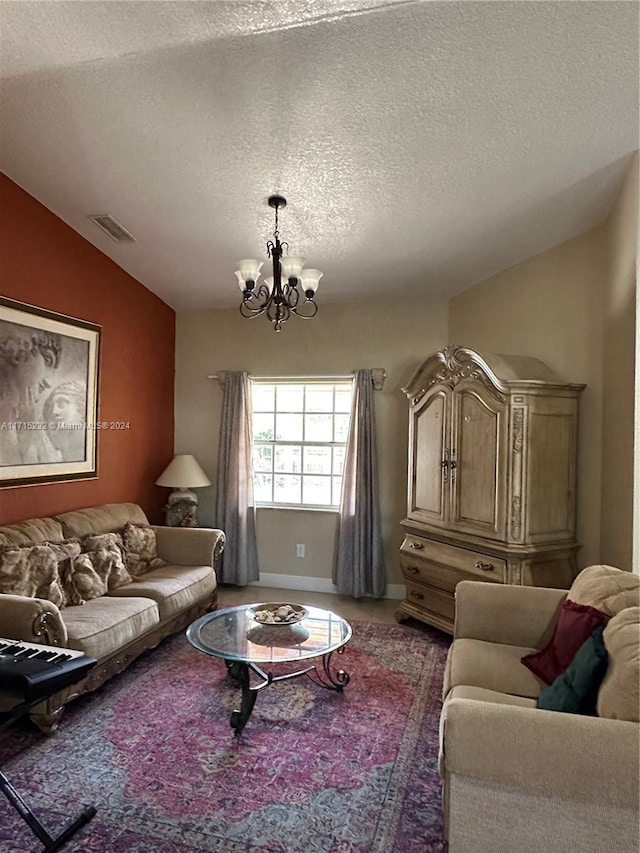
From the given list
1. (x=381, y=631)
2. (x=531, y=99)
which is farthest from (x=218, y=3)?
(x=381, y=631)

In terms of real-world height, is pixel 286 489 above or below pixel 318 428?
below

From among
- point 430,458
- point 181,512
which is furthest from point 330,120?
point 181,512

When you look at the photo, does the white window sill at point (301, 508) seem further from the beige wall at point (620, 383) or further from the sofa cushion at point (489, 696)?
the sofa cushion at point (489, 696)

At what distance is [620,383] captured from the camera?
116 inches

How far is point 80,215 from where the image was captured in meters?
3.72

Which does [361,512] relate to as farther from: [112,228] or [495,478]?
[112,228]

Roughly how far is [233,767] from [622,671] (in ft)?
5.23

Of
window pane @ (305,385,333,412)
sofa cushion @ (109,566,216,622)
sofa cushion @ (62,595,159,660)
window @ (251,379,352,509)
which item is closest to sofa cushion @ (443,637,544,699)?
sofa cushion @ (62,595,159,660)

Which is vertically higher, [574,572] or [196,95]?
[196,95]

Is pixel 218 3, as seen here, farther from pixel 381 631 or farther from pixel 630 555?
pixel 381 631

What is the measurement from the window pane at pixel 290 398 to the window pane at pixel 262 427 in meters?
0.16

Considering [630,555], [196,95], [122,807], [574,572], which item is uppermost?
[196,95]

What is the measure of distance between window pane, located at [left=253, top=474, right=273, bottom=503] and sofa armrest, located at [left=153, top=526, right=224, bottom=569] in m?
1.03

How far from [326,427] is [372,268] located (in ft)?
5.02
